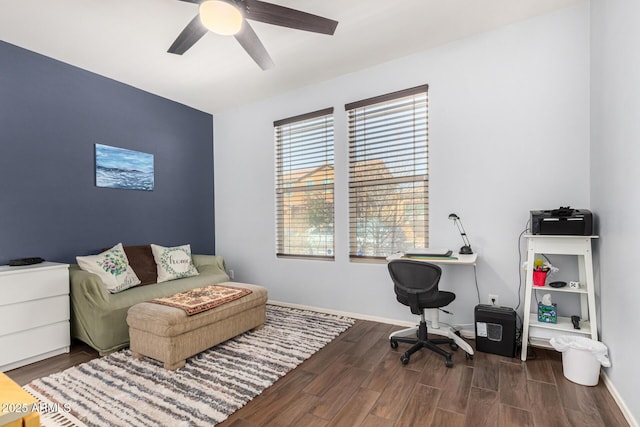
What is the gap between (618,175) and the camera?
192cm

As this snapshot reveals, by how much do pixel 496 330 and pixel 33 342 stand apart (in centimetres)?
381

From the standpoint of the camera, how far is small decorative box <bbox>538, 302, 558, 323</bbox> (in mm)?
2424

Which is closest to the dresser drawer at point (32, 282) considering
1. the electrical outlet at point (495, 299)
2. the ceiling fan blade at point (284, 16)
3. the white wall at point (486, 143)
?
the white wall at point (486, 143)

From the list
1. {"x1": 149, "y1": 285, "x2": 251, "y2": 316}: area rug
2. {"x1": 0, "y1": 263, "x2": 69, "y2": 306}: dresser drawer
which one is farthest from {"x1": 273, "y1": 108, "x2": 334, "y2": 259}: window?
{"x1": 0, "y1": 263, "x2": 69, "y2": 306}: dresser drawer

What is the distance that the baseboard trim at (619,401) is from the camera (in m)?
1.67

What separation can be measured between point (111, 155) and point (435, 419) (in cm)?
403

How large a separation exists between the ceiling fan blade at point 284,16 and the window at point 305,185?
1568 millimetres

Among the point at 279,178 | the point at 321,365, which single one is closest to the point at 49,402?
the point at 321,365

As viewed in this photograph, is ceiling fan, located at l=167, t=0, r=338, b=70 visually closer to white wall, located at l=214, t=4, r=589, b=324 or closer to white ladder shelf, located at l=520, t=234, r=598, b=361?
white wall, located at l=214, t=4, r=589, b=324

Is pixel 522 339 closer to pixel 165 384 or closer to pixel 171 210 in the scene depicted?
pixel 165 384

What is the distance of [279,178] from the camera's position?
13.7 ft

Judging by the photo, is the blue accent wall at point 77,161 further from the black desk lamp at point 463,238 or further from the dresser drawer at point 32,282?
the black desk lamp at point 463,238

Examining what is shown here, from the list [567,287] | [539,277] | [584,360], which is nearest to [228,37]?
[539,277]

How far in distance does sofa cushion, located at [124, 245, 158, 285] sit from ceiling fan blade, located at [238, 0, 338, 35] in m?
2.80
